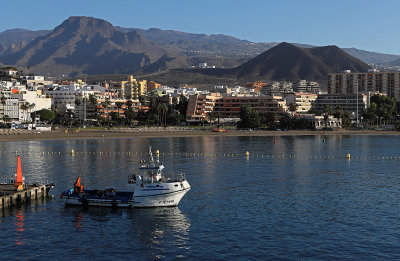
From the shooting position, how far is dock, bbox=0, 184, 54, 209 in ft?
189

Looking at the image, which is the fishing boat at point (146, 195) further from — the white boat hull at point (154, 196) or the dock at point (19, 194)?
the dock at point (19, 194)

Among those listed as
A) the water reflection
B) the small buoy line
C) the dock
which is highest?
the small buoy line

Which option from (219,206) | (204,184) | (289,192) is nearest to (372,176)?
(289,192)

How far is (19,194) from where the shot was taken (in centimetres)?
5962

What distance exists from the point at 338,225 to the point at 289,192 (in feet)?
60.8

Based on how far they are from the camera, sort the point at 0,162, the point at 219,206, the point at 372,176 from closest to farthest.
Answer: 1. the point at 219,206
2. the point at 372,176
3. the point at 0,162

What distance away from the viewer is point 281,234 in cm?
4628

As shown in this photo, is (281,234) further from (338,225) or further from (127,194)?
(127,194)

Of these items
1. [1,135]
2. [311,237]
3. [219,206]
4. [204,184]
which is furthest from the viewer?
[1,135]

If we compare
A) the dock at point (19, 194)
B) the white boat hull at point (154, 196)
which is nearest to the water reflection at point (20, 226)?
the dock at point (19, 194)

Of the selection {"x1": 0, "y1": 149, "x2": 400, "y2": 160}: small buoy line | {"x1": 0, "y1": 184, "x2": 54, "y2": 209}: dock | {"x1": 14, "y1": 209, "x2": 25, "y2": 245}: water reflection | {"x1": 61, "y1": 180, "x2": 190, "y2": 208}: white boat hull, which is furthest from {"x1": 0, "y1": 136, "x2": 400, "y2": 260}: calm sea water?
{"x1": 0, "y1": 149, "x2": 400, "y2": 160}: small buoy line

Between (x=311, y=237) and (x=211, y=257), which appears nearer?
(x=211, y=257)

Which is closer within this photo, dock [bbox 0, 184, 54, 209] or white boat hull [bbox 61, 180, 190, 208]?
white boat hull [bbox 61, 180, 190, 208]

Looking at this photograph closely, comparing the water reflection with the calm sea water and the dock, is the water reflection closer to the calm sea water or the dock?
the calm sea water
